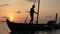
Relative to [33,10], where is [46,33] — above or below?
below

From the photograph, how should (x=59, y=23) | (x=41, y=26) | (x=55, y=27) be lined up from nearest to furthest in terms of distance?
(x=41, y=26) < (x=55, y=27) < (x=59, y=23)

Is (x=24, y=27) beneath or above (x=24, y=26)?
beneath

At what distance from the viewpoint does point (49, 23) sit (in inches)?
1470

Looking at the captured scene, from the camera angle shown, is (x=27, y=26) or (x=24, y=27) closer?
(x=27, y=26)

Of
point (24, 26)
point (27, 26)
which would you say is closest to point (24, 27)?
point (24, 26)

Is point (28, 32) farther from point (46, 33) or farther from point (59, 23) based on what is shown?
point (59, 23)

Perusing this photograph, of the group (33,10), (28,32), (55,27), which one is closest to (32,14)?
(33,10)

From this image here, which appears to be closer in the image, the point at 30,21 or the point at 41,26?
the point at 30,21

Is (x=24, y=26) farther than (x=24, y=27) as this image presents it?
No

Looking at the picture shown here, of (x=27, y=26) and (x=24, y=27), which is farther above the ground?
(x=27, y=26)

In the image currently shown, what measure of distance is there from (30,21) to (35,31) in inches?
108

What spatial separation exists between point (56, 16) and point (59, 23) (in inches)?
57.0

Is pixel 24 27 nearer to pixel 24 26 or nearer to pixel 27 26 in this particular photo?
pixel 24 26

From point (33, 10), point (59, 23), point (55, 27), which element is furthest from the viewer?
point (59, 23)
